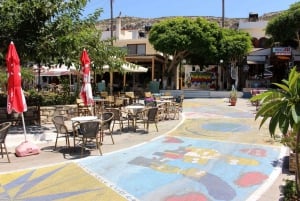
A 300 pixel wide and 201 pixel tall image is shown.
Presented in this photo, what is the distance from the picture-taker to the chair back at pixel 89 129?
9.07m

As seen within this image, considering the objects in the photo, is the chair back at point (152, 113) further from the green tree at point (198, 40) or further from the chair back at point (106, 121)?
the green tree at point (198, 40)

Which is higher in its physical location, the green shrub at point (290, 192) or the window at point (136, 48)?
the window at point (136, 48)

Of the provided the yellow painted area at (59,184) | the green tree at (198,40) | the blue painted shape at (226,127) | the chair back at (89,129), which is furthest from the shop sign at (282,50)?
the yellow painted area at (59,184)

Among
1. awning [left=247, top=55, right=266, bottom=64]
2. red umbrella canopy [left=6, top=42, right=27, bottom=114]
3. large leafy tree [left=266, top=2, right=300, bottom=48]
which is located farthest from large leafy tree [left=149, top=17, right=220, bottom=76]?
red umbrella canopy [left=6, top=42, right=27, bottom=114]

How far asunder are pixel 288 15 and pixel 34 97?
23.7 m

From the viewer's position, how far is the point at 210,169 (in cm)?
822

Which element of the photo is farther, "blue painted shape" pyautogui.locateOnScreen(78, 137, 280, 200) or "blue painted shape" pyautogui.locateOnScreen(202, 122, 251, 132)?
"blue painted shape" pyautogui.locateOnScreen(202, 122, 251, 132)

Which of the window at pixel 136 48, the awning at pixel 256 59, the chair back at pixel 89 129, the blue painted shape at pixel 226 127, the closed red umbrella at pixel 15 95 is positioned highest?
the window at pixel 136 48

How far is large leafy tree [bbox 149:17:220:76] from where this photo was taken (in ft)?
99.0

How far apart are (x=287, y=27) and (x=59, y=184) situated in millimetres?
28283

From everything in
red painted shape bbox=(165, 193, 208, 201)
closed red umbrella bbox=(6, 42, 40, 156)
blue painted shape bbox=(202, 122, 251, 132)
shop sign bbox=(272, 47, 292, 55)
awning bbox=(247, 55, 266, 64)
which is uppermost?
shop sign bbox=(272, 47, 292, 55)

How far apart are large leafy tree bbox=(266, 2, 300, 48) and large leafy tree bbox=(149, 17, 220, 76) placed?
4942 millimetres

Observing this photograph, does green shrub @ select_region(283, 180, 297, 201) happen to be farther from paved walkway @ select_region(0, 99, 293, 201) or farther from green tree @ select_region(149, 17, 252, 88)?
green tree @ select_region(149, 17, 252, 88)

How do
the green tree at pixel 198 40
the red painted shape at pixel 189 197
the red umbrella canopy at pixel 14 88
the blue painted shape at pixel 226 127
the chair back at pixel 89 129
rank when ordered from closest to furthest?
the red painted shape at pixel 189 197
the chair back at pixel 89 129
the red umbrella canopy at pixel 14 88
the blue painted shape at pixel 226 127
the green tree at pixel 198 40
